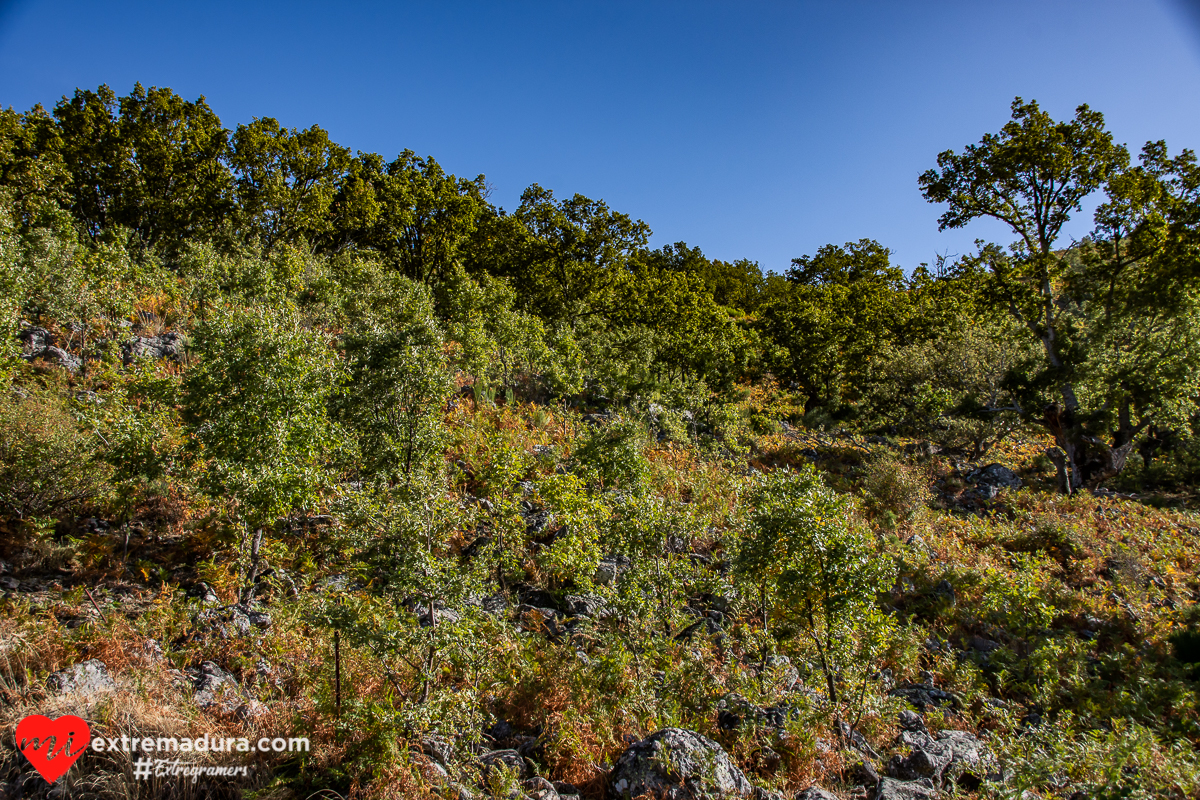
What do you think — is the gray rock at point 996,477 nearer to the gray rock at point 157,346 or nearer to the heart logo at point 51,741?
the heart logo at point 51,741

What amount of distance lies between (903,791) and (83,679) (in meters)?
8.84

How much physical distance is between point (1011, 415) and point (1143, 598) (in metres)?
12.4

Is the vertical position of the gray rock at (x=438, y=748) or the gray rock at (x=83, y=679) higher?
the gray rock at (x=83, y=679)

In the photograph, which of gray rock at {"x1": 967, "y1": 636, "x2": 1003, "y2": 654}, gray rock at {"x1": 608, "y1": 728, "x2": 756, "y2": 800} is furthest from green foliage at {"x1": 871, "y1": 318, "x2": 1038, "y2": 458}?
gray rock at {"x1": 608, "y1": 728, "x2": 756, "y2": 800}

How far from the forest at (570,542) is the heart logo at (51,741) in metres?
0.12

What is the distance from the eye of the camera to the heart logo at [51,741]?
478 centimetres

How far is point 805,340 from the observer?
33375 millimetres

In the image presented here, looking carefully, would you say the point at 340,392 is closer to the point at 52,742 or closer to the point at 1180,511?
the point at 52,742

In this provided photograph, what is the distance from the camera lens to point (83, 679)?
5.81 m

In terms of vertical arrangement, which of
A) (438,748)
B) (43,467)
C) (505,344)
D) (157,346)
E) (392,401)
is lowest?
(438,748)

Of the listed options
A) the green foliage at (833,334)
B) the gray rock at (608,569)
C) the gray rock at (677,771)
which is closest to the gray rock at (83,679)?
the gray rock at (677,771)

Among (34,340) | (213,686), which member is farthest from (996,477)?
(34,340)

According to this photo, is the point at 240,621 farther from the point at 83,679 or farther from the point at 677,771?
the point at 677,771

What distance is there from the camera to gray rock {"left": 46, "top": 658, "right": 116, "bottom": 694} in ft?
18.5
